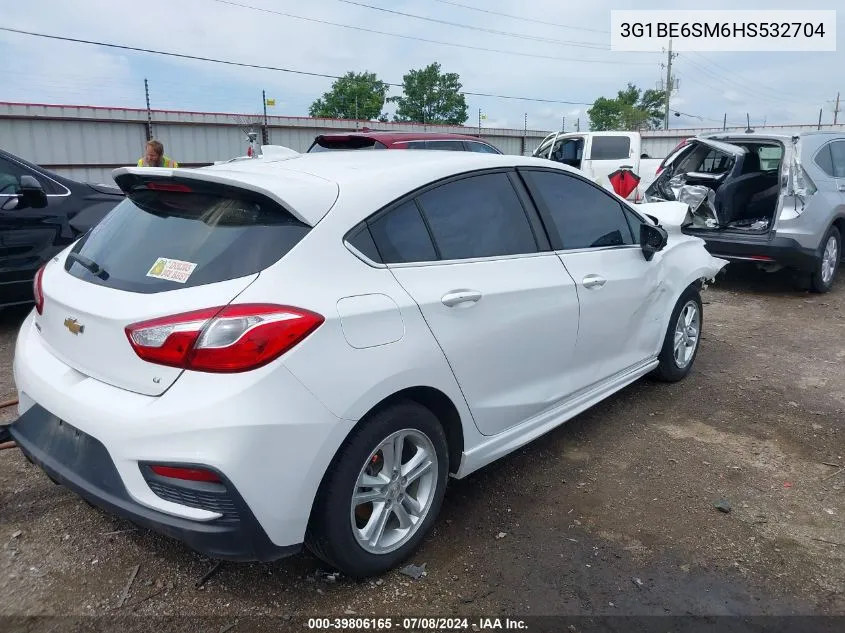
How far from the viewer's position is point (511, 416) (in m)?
3.10

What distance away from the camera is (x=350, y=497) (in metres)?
2.36

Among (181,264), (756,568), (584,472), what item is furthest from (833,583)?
(181,264)

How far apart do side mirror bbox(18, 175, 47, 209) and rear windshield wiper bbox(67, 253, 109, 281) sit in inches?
123

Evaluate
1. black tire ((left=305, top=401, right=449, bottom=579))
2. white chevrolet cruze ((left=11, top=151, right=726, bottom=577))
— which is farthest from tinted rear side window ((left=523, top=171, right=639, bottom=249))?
black tire ((left=305, top=401, right=449, bottom=579))

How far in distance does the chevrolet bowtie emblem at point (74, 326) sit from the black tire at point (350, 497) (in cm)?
104

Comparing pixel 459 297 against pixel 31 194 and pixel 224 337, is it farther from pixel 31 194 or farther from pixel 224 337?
pixel 31 194

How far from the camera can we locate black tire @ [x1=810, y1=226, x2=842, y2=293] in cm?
733

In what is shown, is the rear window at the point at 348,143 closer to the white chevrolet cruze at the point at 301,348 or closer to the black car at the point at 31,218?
the black car at the point at 31,218

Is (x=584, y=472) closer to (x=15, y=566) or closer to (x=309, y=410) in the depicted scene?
(x=309, y=410)

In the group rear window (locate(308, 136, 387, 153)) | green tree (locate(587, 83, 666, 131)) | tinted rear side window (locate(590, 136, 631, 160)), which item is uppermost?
green tree (locate(587, 83, 666, 131))

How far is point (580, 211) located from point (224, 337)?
2.30m

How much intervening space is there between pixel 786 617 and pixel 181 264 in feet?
8.34

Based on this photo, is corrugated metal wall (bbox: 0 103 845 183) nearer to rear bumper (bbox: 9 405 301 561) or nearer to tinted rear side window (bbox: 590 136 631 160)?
tinted rear side window (bbox: 590 136 631 160)

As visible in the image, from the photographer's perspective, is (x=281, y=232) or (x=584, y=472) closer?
(x=281, y=232)
